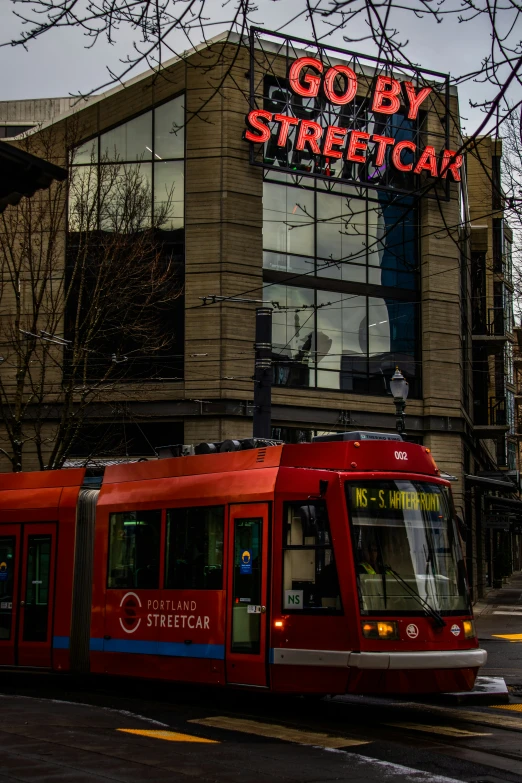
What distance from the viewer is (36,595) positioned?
619 inches

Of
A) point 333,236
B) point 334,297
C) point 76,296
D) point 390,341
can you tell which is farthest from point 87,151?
point 390,341

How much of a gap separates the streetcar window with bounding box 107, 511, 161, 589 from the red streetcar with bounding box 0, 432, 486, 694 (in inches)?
0.9

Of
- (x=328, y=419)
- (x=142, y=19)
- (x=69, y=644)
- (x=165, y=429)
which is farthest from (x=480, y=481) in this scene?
(x=142, y=19)

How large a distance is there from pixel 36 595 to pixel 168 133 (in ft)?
56.5

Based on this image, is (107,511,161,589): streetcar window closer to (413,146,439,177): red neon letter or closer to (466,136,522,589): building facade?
(413,146,439,177): red neon letter

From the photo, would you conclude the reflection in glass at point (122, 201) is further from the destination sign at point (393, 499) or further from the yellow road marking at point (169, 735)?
the yellow road marking at point (169, 735)

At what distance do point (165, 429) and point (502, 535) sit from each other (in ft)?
134

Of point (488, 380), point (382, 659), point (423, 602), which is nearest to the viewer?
point (382, 659)

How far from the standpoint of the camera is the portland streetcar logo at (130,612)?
14.1 meters

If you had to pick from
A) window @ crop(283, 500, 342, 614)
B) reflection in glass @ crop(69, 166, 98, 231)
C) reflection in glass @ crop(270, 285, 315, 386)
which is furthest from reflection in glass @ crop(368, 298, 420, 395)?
window @ crop(283, 500, 342, 614)

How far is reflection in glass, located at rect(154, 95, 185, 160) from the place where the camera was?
97.5 feet

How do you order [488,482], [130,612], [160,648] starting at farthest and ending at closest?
1. [488,482]
2. [130,612]
3. [160,648]

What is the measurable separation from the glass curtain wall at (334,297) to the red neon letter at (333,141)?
1.02 meters

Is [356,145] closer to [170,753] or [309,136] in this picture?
[309,136]
